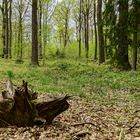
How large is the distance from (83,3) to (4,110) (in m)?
42.4

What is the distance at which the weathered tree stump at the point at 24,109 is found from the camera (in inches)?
315

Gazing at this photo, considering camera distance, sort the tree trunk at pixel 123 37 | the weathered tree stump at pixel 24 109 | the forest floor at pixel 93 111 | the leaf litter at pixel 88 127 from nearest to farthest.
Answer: the leaf litter at pixel 88 127 → the forest floor at pixel 93 111 → the weathered tree stump at pixel 24 109 → the tree trunk at pixel 123 37

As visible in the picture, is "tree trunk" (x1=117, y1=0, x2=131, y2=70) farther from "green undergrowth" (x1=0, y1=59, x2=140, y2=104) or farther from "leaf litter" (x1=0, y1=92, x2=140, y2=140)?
"leaf litter" (x1=0, y1=92, x2=140, y2=140)

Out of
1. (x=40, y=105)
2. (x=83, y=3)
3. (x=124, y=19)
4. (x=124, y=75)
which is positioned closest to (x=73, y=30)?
(x=83, y=3)

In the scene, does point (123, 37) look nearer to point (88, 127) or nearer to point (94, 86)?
point (94, 86)

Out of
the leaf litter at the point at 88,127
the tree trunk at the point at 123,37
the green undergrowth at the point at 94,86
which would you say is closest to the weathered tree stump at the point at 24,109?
the leaf litter at the point at 88,127

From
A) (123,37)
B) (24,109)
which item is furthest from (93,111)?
(123,37)

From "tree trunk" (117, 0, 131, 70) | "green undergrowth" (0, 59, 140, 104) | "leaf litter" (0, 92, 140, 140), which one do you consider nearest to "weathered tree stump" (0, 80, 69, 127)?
"leaf litter" (0, 92, 140, 140)

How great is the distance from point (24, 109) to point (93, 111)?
316 centimetres

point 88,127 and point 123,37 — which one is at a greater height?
point 123,37

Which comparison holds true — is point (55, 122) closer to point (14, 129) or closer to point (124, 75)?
point (14, 129)

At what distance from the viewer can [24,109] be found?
317 inches

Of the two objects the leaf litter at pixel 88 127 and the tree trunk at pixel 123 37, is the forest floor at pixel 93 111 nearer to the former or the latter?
the leaf litter at pixel 88 127

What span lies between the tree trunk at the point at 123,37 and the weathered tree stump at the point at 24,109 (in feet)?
51.9
